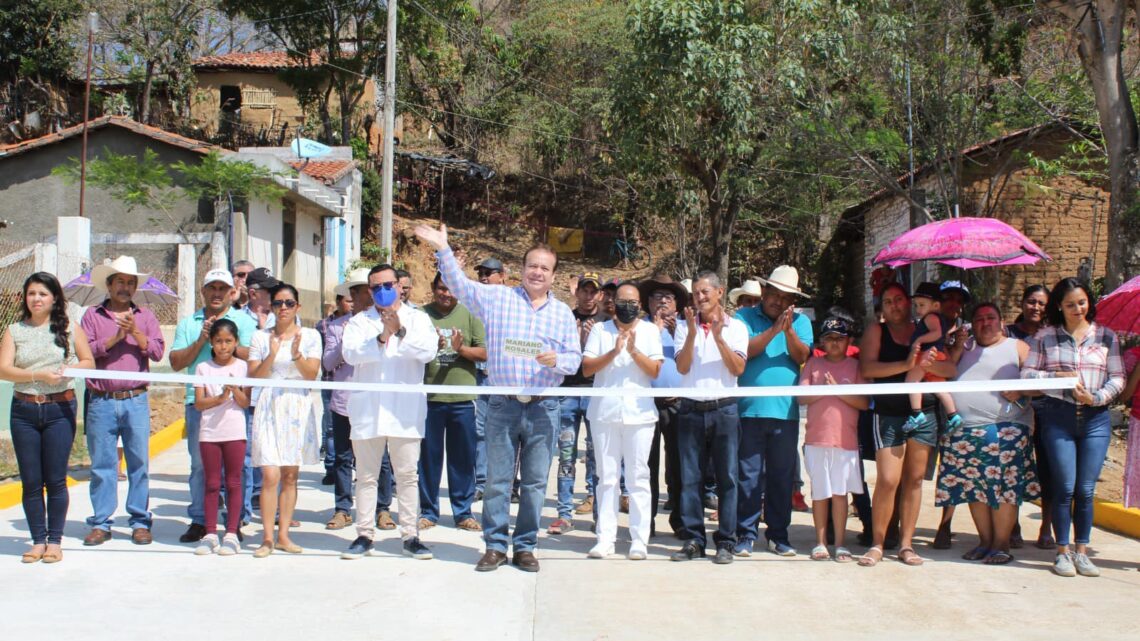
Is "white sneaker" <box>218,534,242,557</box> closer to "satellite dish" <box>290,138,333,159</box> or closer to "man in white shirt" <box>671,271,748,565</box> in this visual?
"man in white shirt" <box>671,271,748,565</box>

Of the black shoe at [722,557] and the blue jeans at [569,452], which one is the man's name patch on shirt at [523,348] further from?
the black shoe at [722,557]

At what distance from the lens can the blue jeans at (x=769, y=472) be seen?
267 inches

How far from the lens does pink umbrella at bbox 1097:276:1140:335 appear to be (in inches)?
267

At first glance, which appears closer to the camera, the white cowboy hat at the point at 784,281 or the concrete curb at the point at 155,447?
the white cowboy hat at the point at 784,281

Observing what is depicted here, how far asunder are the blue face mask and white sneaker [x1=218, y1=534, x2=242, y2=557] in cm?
187

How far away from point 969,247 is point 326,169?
2329 centimetres

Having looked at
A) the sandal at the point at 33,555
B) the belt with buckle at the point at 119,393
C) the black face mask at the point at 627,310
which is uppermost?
the black face mask at the point at 627,310

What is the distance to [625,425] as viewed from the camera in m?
6.59

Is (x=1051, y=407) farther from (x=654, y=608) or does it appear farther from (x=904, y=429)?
(x=654, y=608)

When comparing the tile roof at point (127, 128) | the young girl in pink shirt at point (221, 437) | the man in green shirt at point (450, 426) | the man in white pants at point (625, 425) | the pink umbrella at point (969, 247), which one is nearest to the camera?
the man in white pants at point (625, 425)

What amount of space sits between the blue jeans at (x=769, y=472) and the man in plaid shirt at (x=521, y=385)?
1.38 metres

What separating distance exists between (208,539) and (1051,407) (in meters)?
5.59

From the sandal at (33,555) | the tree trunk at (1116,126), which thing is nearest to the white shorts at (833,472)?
the sandal at (33,555)

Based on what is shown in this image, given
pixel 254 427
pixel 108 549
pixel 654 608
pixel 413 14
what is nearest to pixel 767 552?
pixel 654 608
